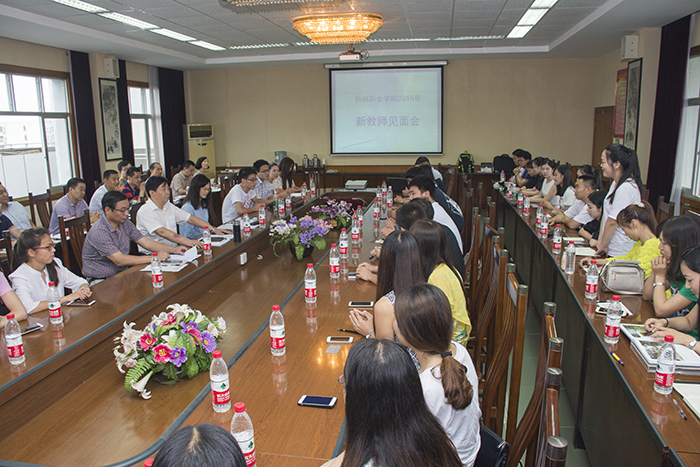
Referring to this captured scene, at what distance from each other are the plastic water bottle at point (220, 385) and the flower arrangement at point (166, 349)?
0.37 m

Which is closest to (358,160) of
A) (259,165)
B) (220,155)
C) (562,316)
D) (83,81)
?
(220,155)

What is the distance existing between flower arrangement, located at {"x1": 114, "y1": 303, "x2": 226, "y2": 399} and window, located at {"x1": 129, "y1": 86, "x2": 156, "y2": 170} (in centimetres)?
919

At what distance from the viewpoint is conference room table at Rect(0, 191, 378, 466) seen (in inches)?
70.5

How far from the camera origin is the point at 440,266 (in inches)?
103

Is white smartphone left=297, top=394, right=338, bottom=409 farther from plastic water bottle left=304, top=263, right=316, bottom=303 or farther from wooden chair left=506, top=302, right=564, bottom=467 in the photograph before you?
plastic water bottle left=304, top=263, right=316, bottom=303

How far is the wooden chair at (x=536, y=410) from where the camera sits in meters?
1.46

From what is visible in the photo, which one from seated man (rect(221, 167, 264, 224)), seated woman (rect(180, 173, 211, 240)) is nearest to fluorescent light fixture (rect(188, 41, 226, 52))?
seated man (rect(221, 167, 264, 224))

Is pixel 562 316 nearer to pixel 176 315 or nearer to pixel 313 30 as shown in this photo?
pixel 176 315

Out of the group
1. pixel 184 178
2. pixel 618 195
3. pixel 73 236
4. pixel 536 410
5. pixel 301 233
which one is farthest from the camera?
pixel 184 178

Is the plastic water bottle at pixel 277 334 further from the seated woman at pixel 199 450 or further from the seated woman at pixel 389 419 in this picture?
the seated woman at pixel 199 450

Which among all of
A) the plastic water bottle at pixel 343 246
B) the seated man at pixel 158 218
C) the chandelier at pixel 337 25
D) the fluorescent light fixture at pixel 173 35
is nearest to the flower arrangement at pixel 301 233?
the plastic water bottle at pixel 343 246

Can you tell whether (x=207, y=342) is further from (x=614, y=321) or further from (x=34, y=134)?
(x=34, y=134)

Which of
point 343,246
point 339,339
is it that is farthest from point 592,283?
point 343,246

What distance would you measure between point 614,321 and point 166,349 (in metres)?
2.01
